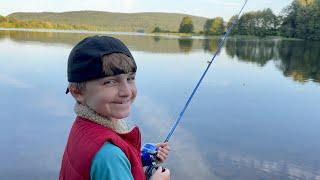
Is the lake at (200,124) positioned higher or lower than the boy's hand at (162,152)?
lower

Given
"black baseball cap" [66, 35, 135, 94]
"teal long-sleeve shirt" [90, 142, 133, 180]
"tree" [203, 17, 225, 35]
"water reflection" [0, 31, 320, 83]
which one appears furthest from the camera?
"tree" [203, 17, 225, 35]

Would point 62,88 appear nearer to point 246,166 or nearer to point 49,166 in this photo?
point 49,166

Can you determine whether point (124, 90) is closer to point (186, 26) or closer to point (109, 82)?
point (109, 82)

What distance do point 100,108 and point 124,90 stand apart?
0.10m

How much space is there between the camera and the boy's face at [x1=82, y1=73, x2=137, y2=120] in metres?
1.52

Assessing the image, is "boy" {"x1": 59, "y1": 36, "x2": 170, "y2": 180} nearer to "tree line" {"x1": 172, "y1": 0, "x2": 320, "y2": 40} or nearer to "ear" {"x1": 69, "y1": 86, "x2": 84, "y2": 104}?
"ear" {"x1": 69, "y1": 86, "x2": 84, "y2": 104}

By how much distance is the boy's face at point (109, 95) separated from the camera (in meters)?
1.52

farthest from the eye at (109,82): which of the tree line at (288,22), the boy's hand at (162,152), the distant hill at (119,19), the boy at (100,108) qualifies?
the distant hill at (119,19)

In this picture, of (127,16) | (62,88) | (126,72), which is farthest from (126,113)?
(127,16)

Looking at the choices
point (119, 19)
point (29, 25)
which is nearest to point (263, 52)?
point (29, 25)

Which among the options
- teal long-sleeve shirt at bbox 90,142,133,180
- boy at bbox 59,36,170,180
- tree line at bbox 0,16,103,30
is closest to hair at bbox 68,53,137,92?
boy at bbox 59,36,170,180

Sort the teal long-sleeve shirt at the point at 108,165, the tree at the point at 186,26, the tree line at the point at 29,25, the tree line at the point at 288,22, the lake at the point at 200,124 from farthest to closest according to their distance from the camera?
the tree at the point at 186,26
the tree line at the point at 29,25
the tree line at the point at 288,22
the lake at the point at 200,124
the teal long-sleeve shirt at the point at 108,165

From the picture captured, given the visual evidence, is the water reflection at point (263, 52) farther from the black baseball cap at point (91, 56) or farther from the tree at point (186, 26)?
the tree at point (186, 26)

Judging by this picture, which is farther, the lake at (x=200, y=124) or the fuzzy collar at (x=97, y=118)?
the lake at (x=200, y=124)
